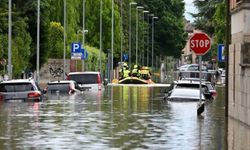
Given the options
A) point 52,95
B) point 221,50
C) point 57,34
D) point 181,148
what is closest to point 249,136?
point 181,148

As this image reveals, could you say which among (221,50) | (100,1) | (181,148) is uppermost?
(100,1)

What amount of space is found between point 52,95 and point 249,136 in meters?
28.3

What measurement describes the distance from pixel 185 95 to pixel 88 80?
17.0 meters

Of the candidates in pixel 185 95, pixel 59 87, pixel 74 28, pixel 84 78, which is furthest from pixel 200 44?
pixel 74 28

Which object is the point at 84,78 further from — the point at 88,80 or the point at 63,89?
the point at 63,89

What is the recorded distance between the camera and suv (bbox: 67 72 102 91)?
52125 millimetres

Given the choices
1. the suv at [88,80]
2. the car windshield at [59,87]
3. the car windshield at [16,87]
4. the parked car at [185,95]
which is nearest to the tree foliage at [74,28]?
the suv at [88,80]

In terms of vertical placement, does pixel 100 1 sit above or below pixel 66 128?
above

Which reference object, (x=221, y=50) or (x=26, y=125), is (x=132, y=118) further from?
(x=221, y=50)

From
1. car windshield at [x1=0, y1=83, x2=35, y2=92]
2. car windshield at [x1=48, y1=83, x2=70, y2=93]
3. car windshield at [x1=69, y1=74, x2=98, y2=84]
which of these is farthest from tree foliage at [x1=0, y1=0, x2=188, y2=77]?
car windshield at [x1=0, y1=83, x2=35, y2=92]

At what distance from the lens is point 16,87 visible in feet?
115

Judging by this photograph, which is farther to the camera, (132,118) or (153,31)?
(153,31)

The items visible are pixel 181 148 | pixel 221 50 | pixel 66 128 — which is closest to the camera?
pixel 181 148

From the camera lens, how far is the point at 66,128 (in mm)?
22188
